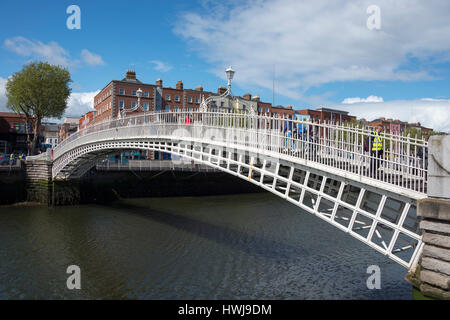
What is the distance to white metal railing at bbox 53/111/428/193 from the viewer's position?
24.6 feet

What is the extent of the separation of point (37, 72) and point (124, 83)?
10.7 metres

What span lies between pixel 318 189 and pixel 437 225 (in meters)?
7.37

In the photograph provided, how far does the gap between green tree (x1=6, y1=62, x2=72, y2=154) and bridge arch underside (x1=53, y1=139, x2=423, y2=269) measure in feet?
41.2

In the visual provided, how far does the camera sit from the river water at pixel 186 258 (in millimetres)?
10438

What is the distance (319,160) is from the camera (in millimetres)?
9016

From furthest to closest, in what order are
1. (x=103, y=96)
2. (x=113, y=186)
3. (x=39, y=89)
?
(x=103, y=96) < (x=39, y=89) < (x=113, y=186)

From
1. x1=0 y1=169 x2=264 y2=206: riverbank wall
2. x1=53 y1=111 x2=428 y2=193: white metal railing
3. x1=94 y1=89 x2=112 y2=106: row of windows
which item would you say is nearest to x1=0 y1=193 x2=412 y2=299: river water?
x1=0 y1=169 x2=264 y2=206: riverbank wall

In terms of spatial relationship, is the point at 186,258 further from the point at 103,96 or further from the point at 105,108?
the point at 103,96

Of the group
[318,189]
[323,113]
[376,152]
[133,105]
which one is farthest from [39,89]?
[323,113]

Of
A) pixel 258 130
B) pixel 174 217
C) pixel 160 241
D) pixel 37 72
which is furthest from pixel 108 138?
pixel 37 72

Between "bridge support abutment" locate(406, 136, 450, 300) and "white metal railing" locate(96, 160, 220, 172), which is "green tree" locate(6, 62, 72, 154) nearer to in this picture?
"white metal railing" locate(96, 160, 220, 172)

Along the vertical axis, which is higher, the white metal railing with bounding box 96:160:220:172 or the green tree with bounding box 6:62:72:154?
the green tree with bounding box 6:62:72:154

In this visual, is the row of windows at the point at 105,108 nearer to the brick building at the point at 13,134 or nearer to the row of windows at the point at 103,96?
the row of windows at the point at 103,96

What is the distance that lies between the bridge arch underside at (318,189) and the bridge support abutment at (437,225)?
0.53 meters
